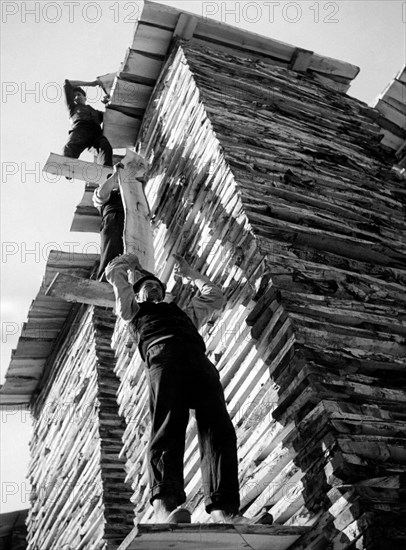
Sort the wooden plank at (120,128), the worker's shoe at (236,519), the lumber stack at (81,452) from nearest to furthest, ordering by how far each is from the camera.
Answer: the worker's shoe at (236,519) < the lumber stack at (81,452) < the wooden plank at (120,128)

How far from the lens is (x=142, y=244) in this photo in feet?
24.5

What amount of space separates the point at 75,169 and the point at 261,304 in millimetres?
3757

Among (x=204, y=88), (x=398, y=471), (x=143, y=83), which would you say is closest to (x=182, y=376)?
(x=398, y=471)

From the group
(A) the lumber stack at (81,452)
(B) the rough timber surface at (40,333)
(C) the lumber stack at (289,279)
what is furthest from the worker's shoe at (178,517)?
(B) the rough timber surface at (40,333)

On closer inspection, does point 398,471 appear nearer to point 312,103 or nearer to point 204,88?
point 204,88

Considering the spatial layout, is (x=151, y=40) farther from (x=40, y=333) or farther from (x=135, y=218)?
(x=40, y=333)

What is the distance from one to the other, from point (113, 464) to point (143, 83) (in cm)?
508

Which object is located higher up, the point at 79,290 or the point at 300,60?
the point at 300,60

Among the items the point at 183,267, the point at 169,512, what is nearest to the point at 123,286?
the point at 183,267

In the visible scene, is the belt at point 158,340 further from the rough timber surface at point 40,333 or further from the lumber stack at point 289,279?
the rough timber surface at point 40,333

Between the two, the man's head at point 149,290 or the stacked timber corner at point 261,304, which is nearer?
the stacked timber corner at point 261,304

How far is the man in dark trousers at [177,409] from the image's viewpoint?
4.60 m

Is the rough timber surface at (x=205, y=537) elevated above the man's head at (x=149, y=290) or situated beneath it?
situated beneath

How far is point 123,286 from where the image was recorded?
5840 mm
